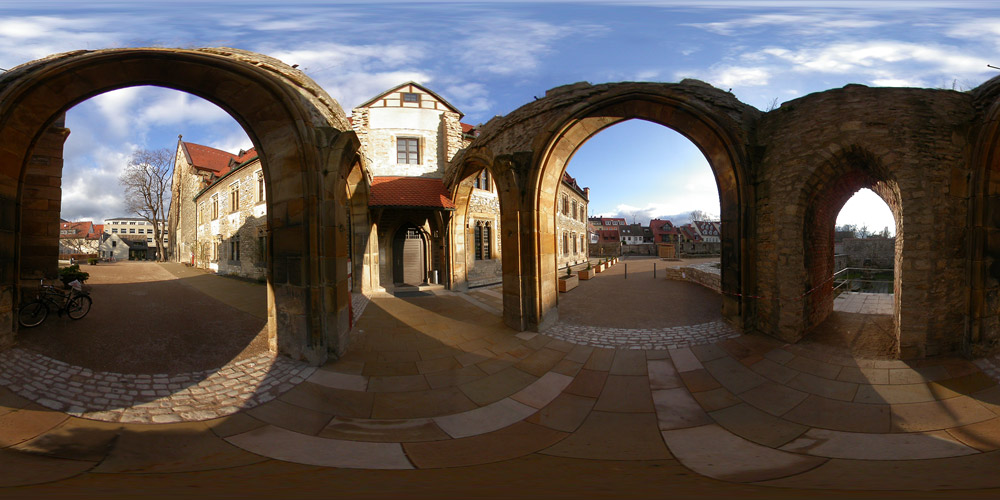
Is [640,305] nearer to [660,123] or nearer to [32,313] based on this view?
[660,123]

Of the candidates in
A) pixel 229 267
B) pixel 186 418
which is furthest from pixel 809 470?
pixel 229 267

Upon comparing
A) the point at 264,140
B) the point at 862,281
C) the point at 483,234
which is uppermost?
the point at 264,140

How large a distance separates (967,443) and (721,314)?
4.45m

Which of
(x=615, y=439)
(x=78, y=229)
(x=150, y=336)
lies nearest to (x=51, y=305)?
(x=150, y=336)

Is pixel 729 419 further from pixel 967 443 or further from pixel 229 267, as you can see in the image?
pixel 229 267

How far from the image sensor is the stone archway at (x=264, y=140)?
499 cm

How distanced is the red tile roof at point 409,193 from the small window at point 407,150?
1.02m

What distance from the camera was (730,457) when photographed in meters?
3.33

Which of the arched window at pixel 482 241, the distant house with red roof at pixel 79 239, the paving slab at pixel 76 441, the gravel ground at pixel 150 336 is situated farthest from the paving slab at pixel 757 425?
the distant house with red roof at pixel 79 239

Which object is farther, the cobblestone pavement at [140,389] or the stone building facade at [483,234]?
the stone building facade at [483,234]

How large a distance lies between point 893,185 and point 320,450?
351 inches

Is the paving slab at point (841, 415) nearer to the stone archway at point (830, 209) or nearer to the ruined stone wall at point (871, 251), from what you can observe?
the stone archway at point (830, 209)

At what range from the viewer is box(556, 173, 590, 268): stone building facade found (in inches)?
997

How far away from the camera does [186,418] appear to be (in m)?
3.80
